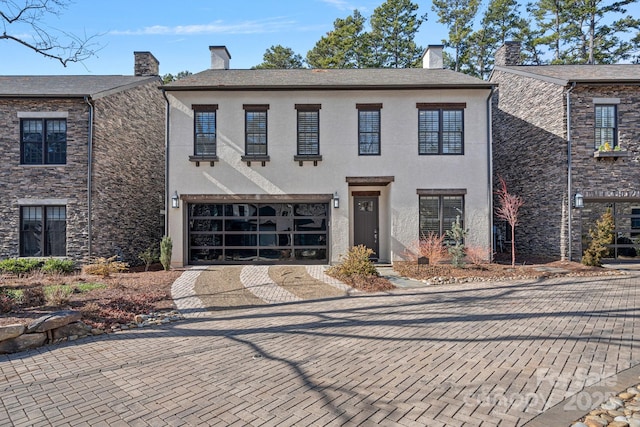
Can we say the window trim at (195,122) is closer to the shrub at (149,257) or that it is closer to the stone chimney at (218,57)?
the shrub at (149,257)

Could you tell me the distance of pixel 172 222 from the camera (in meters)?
13.2

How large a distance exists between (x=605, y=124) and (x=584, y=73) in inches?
117

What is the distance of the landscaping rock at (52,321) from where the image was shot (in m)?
5.28

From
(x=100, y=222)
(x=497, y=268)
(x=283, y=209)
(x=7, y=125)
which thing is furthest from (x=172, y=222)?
(x=497, y=268)

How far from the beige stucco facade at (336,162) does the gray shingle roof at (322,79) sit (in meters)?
0.31

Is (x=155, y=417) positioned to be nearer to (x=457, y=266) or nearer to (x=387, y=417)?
(x=387, y=417)

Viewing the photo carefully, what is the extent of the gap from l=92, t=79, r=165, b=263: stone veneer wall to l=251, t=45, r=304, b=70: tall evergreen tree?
16084 millimetres

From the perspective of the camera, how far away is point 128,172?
587 inches

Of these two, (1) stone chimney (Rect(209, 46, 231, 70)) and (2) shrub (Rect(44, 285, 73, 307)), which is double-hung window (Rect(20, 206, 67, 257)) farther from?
(1) stone chimney (Rect(209, 46, 231, 70))

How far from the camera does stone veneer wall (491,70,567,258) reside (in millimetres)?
13438

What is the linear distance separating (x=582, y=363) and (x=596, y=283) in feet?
22.8

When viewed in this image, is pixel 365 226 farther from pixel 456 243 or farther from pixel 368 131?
pixel 368 131

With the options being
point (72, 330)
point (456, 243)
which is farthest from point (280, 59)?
point (72, 330)

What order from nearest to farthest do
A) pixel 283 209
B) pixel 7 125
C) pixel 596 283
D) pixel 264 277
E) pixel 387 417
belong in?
pixel 387 417, pixel 596 283, pixel 264 277, pixel 7 125, pixel 283 209
